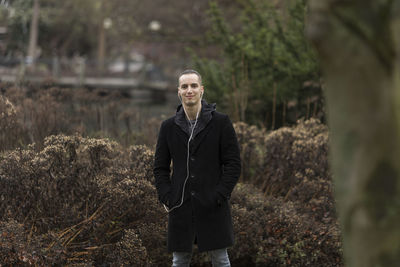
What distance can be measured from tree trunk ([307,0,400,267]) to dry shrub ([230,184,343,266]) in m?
3.22

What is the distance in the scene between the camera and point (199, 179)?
11.8 ft

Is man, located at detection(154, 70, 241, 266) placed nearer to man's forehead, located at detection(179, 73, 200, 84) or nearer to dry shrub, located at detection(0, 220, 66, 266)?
man's forehead, located at detection(179, 73, 200, 84)

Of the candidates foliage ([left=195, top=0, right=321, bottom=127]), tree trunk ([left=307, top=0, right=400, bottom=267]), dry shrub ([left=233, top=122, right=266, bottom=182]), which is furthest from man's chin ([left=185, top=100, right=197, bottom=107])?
foliage ([left=195, top=0, right=321, bottom=127])

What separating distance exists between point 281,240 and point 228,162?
1571mm

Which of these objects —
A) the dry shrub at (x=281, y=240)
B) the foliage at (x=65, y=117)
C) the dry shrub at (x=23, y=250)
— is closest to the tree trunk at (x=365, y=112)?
the dry shrub at (x=23, y=250)

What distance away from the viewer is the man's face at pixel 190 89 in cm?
362

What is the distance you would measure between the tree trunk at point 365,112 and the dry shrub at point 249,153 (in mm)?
4785

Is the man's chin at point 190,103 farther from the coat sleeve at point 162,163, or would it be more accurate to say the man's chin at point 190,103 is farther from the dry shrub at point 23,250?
the dry shrub at point 23,250

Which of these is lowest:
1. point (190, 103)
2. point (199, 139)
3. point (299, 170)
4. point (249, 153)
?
point (299, 170)

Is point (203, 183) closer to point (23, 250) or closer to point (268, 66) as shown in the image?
point (23, 250)

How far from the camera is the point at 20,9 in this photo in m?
35.2

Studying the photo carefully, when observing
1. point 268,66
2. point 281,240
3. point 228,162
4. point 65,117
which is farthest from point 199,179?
point 268,66

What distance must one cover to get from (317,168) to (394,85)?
4.59m

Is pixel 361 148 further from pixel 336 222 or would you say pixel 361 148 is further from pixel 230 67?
pixel 230 67
